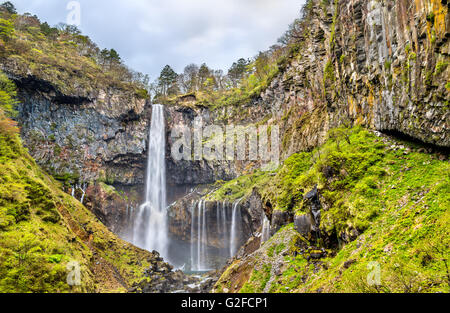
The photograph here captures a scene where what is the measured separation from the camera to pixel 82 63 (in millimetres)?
40156

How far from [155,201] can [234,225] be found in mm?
15760

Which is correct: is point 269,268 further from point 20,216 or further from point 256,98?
point 256,98

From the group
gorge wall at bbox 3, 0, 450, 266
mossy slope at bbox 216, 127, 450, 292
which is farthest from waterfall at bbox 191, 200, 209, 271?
mossy slope at bbox 216, 127, 450, 292

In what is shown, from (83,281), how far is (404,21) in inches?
568

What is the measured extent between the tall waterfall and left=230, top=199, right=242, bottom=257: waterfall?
37.5 ft

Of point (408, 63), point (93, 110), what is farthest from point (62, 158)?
point (408, 63)

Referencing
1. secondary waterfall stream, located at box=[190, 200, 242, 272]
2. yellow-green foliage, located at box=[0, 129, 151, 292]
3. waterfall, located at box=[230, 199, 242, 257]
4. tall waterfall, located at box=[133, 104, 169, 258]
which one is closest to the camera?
yellow-green foliage, located at box=[0, 129, 151, 292]

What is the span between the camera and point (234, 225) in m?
31.3

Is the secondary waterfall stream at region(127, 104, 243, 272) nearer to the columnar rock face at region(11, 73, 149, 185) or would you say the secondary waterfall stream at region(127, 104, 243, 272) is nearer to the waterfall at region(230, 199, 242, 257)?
the waterfall at region(230, 199, 242, 257)

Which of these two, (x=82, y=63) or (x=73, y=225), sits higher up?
(x=82, y=63)

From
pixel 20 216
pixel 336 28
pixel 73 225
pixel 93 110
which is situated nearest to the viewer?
pixel 20 216

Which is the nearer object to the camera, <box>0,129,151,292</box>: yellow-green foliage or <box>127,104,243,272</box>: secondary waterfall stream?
<box>0,129,151,292</box>: yellow-green foliage

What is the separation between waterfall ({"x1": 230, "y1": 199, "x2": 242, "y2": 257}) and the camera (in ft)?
101

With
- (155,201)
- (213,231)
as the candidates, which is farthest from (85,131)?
(213,231)
